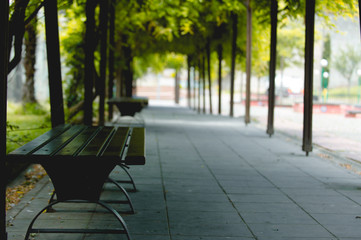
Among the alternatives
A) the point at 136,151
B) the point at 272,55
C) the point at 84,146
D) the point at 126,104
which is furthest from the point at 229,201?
the point at 126,104

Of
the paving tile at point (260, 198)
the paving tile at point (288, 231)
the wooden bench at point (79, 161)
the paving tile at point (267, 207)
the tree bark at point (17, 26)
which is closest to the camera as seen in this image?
the wooden bench at point (79, 161)

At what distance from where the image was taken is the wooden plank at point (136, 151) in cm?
365

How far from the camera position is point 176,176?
6809mm

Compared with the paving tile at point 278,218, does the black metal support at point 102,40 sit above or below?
above

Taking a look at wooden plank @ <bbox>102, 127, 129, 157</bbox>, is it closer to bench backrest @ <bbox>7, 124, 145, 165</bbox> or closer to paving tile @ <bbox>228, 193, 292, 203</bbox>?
bench backrest @ <bbox>7, 124, 145, 165</bbox>

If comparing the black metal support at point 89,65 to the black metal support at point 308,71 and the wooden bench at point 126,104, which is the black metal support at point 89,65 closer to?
the black metal support at point 308,71

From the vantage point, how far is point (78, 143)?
13.9ft

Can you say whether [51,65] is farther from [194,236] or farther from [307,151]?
[307,151]

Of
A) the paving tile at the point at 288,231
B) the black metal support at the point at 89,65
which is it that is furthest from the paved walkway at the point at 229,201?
the black metal support at the point at 89,65

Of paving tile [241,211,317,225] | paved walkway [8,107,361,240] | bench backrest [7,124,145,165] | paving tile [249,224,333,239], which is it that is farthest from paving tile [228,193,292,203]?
bench backrest [7,124,145,165]

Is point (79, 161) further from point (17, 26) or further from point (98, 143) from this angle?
point (17, 26)

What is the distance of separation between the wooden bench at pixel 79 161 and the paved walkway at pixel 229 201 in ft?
1.05

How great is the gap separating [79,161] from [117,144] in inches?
29.1

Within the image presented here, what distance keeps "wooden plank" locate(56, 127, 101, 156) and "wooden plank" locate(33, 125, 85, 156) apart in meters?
0.04
